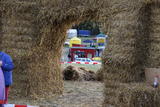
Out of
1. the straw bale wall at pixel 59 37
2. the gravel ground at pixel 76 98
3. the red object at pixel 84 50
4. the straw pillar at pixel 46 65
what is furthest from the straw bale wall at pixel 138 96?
the red object at pixel 84 50

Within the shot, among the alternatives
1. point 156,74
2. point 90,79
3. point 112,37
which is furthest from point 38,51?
point 90,79

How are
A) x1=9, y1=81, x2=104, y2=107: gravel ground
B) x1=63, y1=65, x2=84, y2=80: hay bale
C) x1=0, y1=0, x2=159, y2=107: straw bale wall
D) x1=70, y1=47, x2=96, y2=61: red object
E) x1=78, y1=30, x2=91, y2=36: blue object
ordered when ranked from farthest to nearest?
x1=78, y1=30, x2=91, y2=36: blue object
x1=70, y1=47, x2=96, y2=61: red object
x1=63, y1=65, x2=84, y2=80: hay bale
x1=9, y1=81, x2=104, y2=107: gravel ground
x1=0, y1=0, x2=159, y2=107: straw bale wall

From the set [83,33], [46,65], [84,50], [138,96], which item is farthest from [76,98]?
[83,33]

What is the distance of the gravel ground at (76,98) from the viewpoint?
745cm

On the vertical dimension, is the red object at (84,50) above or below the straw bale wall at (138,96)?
above

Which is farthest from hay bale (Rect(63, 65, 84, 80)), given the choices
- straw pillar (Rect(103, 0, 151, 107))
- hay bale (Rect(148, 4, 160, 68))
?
hay bale (Rect(148, 4, 160, 68))

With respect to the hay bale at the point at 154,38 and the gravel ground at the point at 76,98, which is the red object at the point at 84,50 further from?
the hay bale at the point at 154,38

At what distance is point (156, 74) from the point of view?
5.49 m

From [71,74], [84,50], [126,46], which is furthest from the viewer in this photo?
[84,50]

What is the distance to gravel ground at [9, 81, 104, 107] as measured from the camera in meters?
7.45

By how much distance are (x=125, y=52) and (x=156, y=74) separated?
0.84 metres

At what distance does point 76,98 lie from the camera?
8.25m

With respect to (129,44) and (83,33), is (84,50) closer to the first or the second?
(129,44)

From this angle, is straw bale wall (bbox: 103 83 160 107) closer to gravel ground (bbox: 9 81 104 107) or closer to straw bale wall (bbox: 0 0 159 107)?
straw bale wall (bbox: 0 0 159 107)
